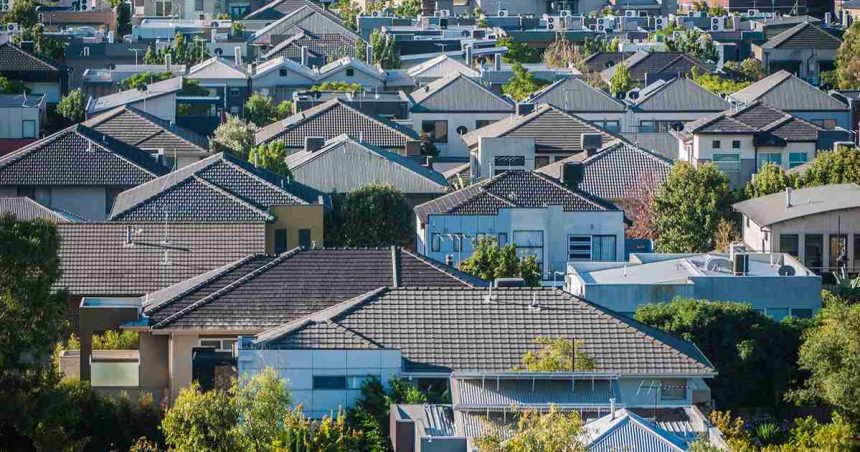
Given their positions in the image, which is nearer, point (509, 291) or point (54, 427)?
point (54, 427)

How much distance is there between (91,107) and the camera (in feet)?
260

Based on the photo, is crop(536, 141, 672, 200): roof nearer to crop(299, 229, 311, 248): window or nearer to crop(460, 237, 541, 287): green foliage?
crop(299, 229, 311, 248): window

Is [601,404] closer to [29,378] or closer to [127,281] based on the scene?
[29,378]

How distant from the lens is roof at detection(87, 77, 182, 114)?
78625 millimetres

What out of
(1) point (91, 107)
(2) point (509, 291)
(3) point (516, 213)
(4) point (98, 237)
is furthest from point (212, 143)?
(2) point (509, 291)

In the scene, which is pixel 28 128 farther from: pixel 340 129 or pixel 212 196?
pixel 212 196

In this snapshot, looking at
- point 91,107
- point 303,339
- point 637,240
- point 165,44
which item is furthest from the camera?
point 165,44

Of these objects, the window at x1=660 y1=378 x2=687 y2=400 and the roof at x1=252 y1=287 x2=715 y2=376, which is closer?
the window at x1=660 y1=378 x2=687 y2=400

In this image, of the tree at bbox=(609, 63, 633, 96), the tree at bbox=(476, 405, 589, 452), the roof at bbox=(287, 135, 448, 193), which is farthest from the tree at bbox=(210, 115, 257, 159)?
the tree at bbox=(476, 405, 589, 452)

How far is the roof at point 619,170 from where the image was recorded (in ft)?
204

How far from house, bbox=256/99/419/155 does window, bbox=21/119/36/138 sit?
19.7ft

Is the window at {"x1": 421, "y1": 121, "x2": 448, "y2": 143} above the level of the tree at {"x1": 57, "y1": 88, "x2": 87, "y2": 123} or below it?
below

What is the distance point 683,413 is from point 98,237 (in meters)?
15.4

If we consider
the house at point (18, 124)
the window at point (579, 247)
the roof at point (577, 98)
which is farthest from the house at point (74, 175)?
the roof at point (577, 98)
